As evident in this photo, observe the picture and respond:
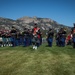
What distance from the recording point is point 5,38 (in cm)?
2664

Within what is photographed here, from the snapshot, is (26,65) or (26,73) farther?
(26,65)

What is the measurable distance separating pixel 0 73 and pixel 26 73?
3.89ft

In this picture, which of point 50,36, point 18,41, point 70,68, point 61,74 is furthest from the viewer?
point 18,41

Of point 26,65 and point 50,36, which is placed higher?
point 50,36

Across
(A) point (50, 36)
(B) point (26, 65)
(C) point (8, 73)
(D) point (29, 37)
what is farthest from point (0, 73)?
(D) point (29, 37)

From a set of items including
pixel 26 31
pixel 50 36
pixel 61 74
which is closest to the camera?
pixel 61 74

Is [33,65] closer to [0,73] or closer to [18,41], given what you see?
[0,73]

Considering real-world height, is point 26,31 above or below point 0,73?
above

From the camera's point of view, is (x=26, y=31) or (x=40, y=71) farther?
(x=26, y=31)

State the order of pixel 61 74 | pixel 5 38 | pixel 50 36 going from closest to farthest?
pixel 61 74, pixel 50 36, pixel 5 38

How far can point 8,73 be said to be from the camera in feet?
28.1

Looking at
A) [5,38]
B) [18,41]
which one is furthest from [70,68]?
[5,38]

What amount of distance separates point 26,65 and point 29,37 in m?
13.9

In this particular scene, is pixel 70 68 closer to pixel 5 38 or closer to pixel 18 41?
pixel 18 41
